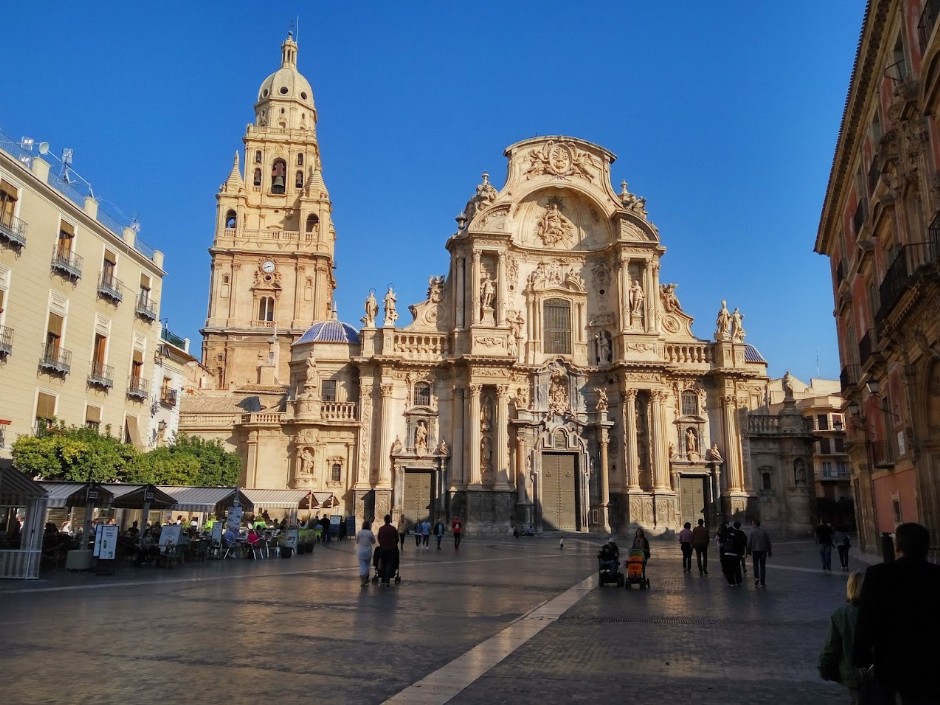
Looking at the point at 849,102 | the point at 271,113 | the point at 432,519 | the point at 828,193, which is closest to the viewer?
the point at 849,102

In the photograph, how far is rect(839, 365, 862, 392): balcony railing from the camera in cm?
2823

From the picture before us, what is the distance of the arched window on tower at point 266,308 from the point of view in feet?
221

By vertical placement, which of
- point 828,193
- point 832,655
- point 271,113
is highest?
point 271,113

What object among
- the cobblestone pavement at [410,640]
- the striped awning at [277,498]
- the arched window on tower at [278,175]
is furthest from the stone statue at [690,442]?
the arched window on tower at [278,175]

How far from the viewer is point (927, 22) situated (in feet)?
55.6

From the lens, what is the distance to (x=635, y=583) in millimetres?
17719

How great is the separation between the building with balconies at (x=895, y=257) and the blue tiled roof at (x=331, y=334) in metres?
27.0

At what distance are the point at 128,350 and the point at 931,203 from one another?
97.4 ft

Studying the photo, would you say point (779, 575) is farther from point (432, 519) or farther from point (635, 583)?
point (432, 519)

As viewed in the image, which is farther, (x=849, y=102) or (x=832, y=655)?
(x=849, y=102)

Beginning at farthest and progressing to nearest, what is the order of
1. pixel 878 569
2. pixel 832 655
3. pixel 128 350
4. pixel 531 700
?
pixel 128 350
pixel 531 700
pixel 832 655
pixel 878 569

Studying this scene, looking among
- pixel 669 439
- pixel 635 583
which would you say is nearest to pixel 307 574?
pixel 635 583

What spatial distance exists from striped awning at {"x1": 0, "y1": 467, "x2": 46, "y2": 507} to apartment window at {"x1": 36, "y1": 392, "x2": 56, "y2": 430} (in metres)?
9.53

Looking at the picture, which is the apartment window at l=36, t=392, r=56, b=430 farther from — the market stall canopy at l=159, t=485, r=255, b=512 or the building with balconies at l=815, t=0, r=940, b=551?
the building with balconies at l=815, t=0, r=940, b=551
